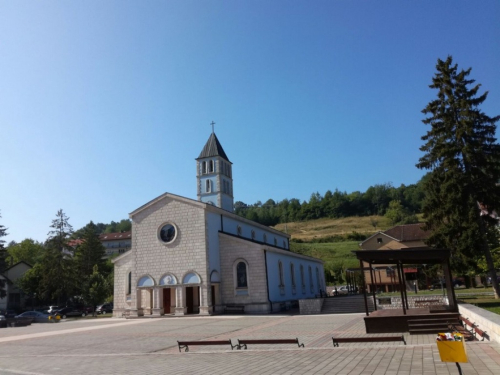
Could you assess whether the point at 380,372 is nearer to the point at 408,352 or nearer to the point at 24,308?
the point at 408,352

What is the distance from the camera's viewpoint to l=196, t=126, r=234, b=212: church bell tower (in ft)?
148

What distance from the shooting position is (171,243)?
33219 millimetres

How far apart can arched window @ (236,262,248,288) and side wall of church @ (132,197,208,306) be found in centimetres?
307

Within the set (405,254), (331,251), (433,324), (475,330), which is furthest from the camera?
(331,251)

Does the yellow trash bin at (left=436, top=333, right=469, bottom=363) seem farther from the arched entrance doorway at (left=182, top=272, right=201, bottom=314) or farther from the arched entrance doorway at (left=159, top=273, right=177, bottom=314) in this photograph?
the arched entrance doorway at (left=159, top=273, right=177, bottom=314)

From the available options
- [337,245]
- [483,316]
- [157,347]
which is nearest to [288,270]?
[157,347]

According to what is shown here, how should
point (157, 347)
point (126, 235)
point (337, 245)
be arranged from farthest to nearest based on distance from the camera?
point (126, 235), point (337, 245), point (157, 347)

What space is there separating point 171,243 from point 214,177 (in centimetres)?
1409

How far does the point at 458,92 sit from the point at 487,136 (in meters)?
3.64

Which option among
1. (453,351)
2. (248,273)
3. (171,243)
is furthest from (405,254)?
(171,243)

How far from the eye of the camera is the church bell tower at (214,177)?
45.2 metres

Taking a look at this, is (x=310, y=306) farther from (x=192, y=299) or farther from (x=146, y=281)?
(x=146, y=281)

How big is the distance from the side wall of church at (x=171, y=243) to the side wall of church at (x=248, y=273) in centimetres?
243

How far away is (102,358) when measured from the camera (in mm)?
12141
